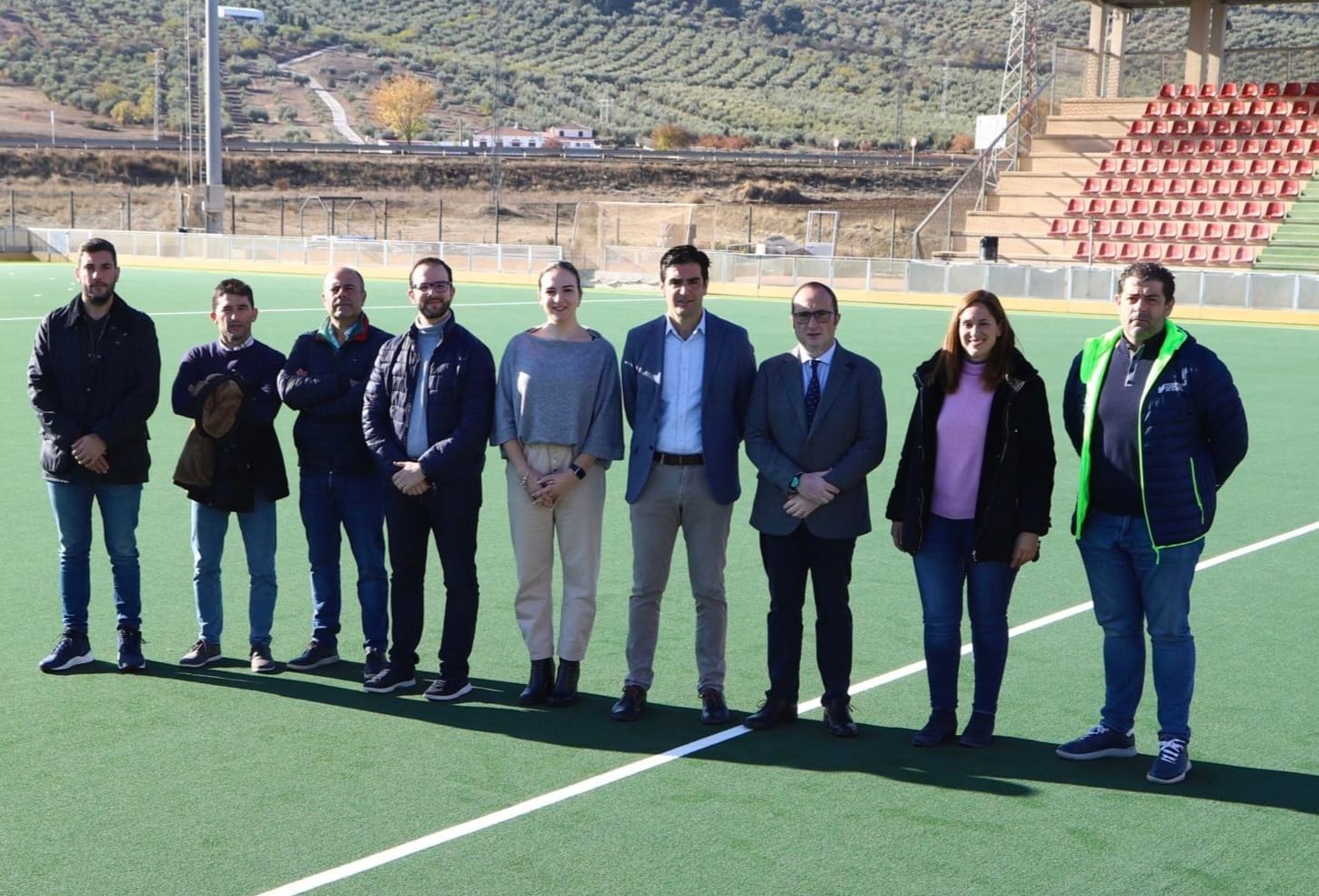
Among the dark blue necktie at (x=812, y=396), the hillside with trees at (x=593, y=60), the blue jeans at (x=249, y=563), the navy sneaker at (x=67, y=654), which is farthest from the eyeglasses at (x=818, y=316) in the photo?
the hillside with trees at (x=593, y=60)

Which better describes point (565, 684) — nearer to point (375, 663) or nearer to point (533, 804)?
point (375, 663)

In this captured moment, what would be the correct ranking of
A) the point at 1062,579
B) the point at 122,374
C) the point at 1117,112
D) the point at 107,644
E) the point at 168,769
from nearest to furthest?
the point at 168,769
the point at 122,374
the point at 107,644
the point at 1062,579
the point at 1117,112

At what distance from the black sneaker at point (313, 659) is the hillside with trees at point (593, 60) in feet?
367

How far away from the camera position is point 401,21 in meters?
154

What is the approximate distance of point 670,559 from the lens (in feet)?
22.3

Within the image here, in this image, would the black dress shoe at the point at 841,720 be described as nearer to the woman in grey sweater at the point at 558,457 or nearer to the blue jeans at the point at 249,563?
the woman in grey sweater at the point at 558,457

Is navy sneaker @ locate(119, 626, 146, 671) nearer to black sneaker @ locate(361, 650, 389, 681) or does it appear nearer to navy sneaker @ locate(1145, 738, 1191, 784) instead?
black sneaker @ locate(361, 650, 389, 681)

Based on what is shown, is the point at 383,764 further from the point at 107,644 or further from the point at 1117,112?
the point at 1117,112

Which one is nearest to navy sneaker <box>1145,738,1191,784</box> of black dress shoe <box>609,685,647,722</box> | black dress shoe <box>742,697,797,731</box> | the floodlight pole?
black dress shoe <box>742,697,797,731</box>

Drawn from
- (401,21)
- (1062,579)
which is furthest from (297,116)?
(1062,579)

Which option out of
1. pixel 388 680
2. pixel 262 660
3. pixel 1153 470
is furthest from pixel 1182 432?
pixel 262 660

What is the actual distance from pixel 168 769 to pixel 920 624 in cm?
403

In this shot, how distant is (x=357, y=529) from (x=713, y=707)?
1.81 m

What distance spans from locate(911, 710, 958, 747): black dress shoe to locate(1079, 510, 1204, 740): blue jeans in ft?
2.16
